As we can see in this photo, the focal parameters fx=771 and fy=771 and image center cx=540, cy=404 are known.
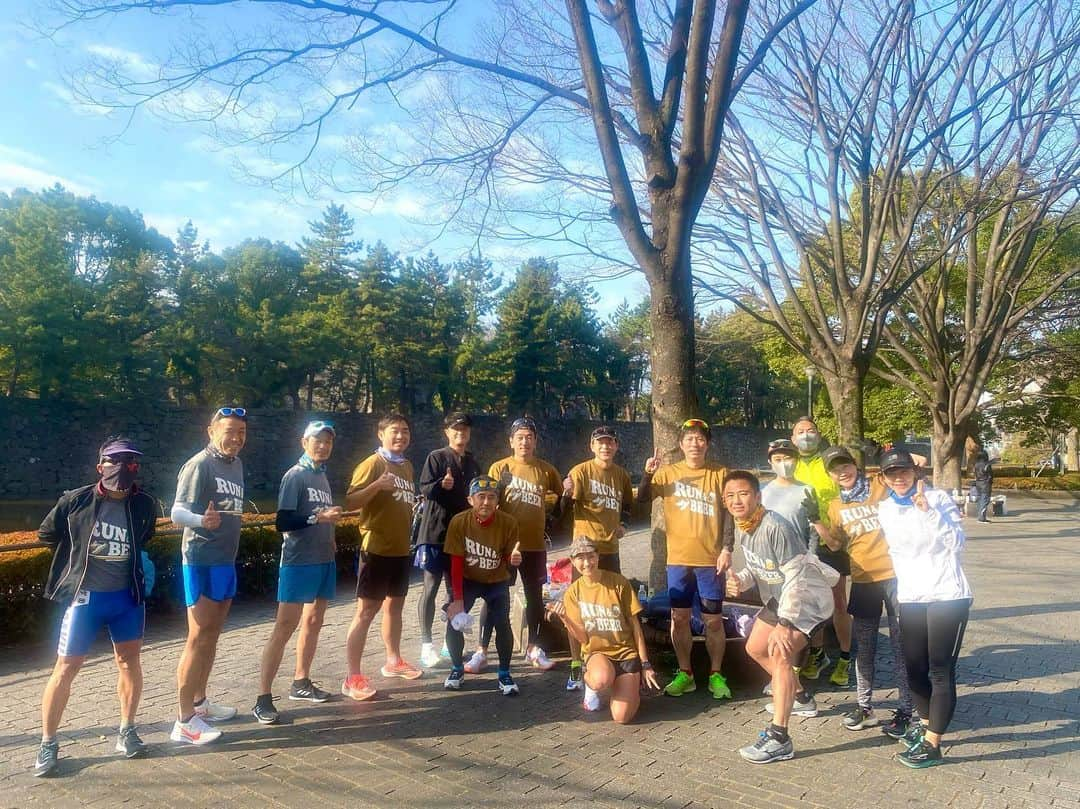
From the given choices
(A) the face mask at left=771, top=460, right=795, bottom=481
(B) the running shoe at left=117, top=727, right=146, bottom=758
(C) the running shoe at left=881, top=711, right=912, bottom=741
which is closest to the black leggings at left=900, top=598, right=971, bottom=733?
(C) the running shoe at left=881, top=711, right=912, bottom=741

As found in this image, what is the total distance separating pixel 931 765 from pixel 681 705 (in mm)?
1496

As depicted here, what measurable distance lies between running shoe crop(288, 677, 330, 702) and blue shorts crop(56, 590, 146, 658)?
114 centimetres

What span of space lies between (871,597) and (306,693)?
363cm

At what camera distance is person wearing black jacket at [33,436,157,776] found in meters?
3.93

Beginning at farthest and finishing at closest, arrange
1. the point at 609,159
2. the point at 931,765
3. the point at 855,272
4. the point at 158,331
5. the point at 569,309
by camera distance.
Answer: the point at 569,309 < the point at 158,331 < the point at 855,272 < the point at 609,159 < the point at 931,765

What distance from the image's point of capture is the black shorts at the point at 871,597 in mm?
4781

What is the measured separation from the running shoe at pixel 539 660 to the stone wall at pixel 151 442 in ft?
76.2

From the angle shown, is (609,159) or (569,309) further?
(569,309)

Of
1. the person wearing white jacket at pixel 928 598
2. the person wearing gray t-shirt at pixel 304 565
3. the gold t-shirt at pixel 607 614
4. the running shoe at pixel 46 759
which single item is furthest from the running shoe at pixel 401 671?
the person wearing white jacket at pixel 928 598

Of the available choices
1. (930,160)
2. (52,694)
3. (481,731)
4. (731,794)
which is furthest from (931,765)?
(930,160)

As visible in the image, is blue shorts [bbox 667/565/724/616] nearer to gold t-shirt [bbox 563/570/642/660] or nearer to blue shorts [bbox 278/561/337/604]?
gold t-shirt [bbox 563/570/642/660]

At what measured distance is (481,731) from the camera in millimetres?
4516

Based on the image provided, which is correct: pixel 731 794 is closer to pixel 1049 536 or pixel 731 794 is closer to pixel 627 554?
pixel 627 554

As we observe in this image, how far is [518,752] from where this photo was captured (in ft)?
13.8
